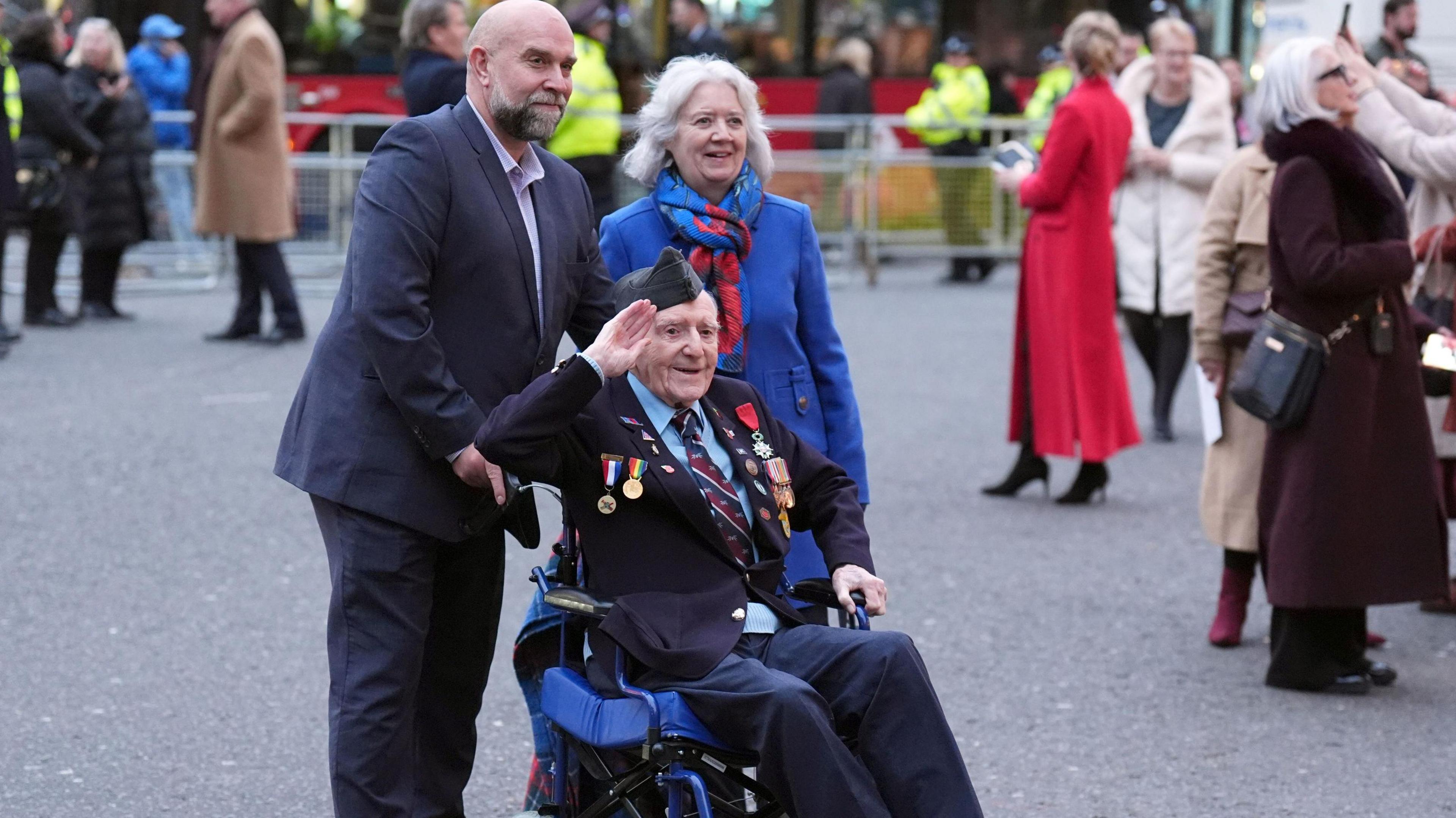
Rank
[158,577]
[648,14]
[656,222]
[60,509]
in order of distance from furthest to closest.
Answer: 1. [648,14]
2. [60,509]
3. [158,577]
4. [656,222]

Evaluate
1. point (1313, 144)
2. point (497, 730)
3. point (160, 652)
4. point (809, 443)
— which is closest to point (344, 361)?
point (809, 443)

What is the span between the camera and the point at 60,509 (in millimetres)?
7625

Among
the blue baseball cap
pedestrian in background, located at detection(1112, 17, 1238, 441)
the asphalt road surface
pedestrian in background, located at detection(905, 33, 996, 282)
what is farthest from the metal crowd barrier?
pedestrian in background, located at detection(1112, 17, 1238, 441)

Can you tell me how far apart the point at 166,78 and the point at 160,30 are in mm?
415

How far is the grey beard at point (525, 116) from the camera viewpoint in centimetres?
373

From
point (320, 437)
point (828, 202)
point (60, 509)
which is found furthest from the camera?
point (828, 202)

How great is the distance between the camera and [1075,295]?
8320 mm

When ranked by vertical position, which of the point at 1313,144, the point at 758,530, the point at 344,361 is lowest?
the point at 758,530

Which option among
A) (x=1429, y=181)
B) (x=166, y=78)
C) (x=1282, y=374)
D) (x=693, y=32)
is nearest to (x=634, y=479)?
(x=1282, y=374)

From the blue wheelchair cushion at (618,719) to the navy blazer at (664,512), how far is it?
91mm

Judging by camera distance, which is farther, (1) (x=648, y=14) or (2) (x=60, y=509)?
(1) (x=648, y=14)

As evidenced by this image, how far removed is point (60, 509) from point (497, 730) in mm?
3196

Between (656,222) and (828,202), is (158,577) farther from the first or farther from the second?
(828,202)

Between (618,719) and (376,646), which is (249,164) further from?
(618,719)
